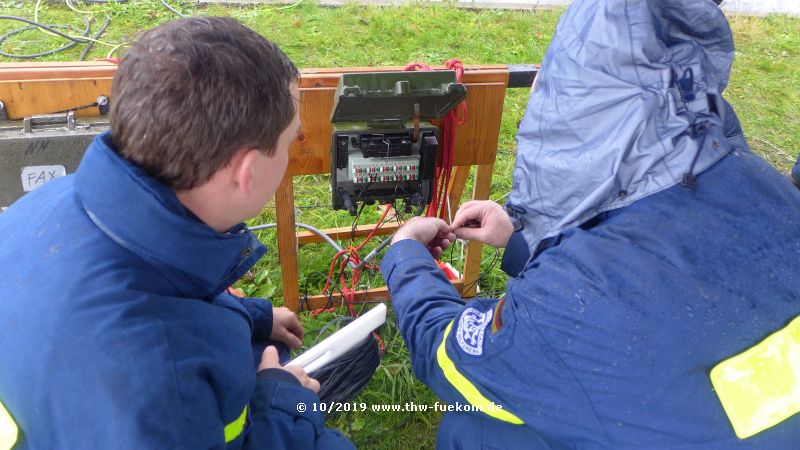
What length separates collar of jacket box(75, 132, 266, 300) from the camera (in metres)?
1.02

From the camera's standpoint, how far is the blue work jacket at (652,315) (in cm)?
109

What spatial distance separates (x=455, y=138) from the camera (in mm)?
2094

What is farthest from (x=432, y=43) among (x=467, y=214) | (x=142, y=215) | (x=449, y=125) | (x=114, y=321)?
(x=114, y=321)

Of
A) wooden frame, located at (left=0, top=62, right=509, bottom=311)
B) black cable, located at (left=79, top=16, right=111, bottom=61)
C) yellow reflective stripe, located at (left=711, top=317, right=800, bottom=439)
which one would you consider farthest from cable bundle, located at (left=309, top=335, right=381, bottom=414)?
black cable, located at (left=79, top=16, right=111, bottom=61)

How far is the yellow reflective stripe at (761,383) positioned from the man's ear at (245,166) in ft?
3.33

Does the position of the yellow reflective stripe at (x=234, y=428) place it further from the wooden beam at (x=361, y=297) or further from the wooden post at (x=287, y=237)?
the wooden beam at (x=361, y=297)

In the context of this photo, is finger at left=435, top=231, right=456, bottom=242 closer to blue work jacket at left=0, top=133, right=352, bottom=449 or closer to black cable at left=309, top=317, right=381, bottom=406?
black cable at left=309, top=317, right=381, bottom=406

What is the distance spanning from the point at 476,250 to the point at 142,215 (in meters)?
1.93

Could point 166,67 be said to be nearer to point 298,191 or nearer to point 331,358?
point 331,358

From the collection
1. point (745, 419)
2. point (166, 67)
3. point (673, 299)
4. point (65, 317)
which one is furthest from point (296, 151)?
point (745, 419)

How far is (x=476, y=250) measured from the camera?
2.73m

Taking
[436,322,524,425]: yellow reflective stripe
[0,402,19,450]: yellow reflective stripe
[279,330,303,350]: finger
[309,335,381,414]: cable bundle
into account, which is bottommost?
[309,335,381,414]: cable bundle

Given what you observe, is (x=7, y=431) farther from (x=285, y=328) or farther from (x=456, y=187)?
(x=456, y=187)

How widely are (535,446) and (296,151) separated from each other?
1261 millimetres
